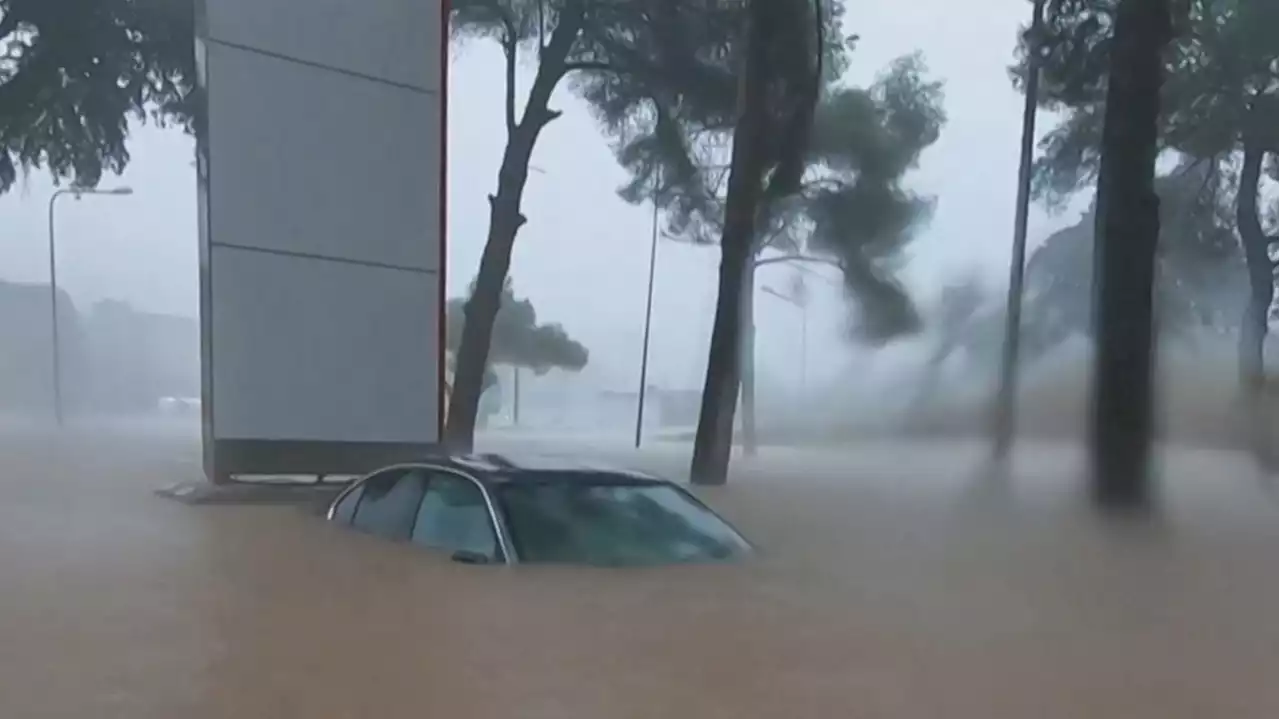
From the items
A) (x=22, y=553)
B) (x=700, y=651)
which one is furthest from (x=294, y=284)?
(x=700, y=651)

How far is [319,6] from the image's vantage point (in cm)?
1569

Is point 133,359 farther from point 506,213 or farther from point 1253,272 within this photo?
point 1253,272

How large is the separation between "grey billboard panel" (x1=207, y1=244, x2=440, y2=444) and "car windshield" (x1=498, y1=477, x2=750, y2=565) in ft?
24.1

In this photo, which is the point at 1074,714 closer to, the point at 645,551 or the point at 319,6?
the point at 645,551

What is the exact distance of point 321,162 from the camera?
15.6 metres

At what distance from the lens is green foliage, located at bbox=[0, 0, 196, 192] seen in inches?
759

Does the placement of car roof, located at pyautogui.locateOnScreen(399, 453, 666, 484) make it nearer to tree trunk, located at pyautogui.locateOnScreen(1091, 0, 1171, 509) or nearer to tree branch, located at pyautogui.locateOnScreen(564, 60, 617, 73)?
tree trunk, located at pyautogui.locateOnScreen(1091, 0, 1171, 509)

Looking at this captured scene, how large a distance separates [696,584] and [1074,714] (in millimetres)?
2505

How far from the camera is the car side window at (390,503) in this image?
902 centimetres

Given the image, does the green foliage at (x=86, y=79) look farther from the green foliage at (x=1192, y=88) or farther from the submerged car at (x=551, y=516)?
the submerged car at (x=551, y=516)

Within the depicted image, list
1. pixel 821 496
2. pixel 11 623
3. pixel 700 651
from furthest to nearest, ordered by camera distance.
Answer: pixel 821 496, pixel 11 623, pixel 700 651

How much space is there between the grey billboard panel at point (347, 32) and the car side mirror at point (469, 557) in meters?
8.33

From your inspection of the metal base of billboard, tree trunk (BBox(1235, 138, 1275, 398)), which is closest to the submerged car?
the metal base of billboard

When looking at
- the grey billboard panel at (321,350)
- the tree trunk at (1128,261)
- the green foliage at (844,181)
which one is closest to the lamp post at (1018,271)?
the green foliage at (844,181)
